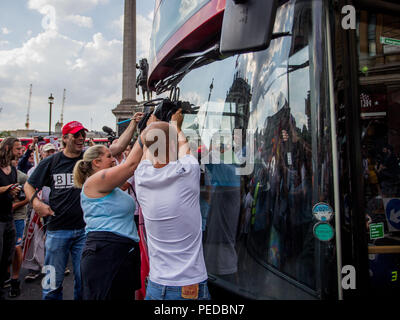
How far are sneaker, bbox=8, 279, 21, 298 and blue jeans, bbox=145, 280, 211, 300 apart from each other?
301 centimetres

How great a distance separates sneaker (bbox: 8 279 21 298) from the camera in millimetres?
3928

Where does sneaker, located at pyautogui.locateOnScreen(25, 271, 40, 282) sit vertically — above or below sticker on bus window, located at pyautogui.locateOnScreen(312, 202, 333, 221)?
below

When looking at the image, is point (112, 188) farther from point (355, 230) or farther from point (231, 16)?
point (355, 230)

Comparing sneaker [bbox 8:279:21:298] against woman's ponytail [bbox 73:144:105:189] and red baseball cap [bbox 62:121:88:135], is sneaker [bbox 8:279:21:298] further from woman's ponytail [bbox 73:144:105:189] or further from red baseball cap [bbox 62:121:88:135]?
woman's ponytail [bbox 73:144:105:189]

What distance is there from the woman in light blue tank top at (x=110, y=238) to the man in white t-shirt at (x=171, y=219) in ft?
0.80

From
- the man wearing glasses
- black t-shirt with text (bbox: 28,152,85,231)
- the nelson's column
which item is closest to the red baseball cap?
the man wearing glasses

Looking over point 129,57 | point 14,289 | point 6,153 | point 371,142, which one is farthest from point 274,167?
point 129,57

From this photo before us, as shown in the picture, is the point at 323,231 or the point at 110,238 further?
the point at 110,238

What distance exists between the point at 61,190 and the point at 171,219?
195 centimetres

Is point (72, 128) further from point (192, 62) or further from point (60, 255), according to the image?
point (192, 62)

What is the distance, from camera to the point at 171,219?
177cm

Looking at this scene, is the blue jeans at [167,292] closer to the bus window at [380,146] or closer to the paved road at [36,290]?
the bus window at [380,146]
